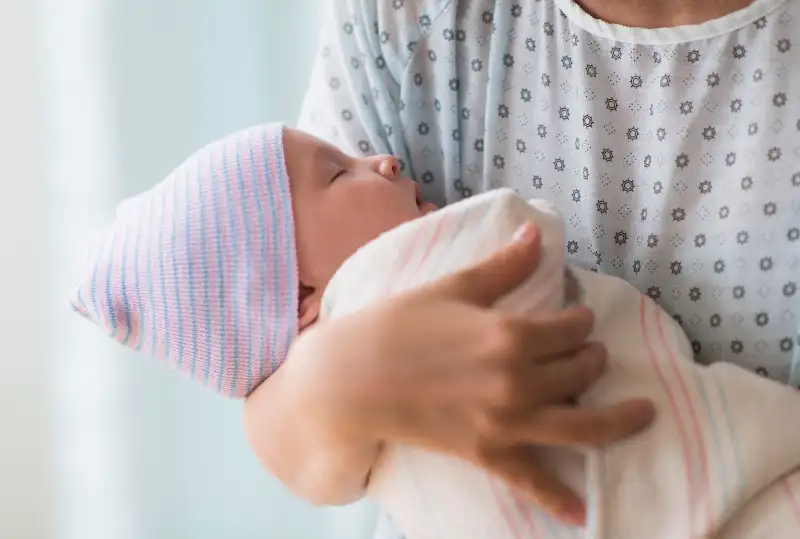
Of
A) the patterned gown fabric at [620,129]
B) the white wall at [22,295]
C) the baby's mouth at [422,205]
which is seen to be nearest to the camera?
the patterned gown fabric at [620,129]

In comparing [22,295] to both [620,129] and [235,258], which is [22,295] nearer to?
[235,258]

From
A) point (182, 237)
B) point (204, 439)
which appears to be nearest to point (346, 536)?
point (204, 439)

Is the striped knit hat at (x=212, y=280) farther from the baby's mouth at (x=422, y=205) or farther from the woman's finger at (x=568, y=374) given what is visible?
the woman's finger at (x=568, y=374)

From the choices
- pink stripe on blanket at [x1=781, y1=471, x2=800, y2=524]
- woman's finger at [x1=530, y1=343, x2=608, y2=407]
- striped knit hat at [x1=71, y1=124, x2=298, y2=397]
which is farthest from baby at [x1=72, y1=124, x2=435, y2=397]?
pink stripe on blanket at [x1=781, y1=471, x2=800, y2=524]

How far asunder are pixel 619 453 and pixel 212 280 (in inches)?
15.3

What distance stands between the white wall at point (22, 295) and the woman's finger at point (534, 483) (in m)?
0.72

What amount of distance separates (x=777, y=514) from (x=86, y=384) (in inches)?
33.6

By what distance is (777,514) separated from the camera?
0.63 m

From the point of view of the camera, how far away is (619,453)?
2.11 ft

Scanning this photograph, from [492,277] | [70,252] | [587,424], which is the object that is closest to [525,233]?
[492,277]

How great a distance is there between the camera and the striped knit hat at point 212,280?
77cm

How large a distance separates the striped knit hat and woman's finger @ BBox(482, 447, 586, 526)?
0.83 feet

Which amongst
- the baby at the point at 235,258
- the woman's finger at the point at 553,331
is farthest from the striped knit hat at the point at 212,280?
the woman's finger at the point at 553,331

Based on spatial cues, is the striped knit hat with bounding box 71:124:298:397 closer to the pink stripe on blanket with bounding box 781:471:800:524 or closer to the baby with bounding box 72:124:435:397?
the baby with bounding box 72:124:435:397
